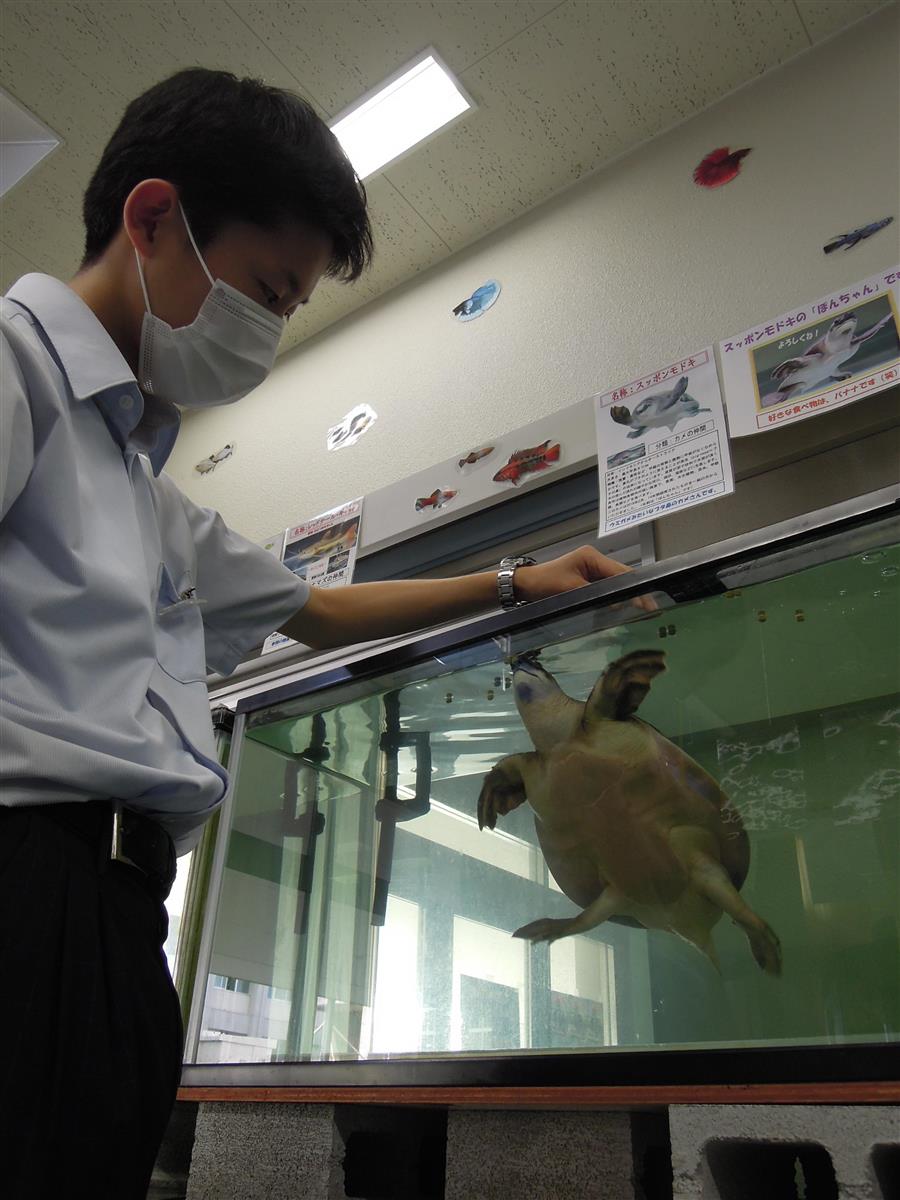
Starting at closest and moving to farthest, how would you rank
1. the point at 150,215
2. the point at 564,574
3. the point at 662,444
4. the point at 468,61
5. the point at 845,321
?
the point at 150,215 → the point at 564,574 → the point at 845,321 → the point at 662,444 → the point at 468,61

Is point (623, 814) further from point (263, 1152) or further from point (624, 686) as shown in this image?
point (263, 1152)

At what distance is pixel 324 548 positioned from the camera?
2318 mm

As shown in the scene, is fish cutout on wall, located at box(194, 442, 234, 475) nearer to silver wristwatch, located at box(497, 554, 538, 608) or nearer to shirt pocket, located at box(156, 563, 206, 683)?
silver wristwatch, located at box(497, 554, 538, 608)

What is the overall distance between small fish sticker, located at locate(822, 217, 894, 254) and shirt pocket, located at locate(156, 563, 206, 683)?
144 cm

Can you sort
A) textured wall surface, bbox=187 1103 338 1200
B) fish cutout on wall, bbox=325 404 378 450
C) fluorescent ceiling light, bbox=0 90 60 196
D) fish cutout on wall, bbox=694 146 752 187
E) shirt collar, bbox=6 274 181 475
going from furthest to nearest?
fish cutout on wall, bbox=325 404 378 450 < fluorescent ceiling light, bbox=0 90 60 196 < fish cutout on wall, bbox=694 146 752 187 < textured wall surface, bbox=187 1103 338 1200 < shirt collar, bbox=6 274 181 475

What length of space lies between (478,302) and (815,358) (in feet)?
3.69

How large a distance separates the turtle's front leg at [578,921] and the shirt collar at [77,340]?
0.75 meters

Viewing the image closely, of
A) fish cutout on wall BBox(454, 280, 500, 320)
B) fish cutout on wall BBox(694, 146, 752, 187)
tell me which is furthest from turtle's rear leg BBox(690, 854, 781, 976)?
fish cutout on wall BBox(454, 280, 500, 320)

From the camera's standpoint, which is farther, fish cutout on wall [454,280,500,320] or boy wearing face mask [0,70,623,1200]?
fish cutout on wall [454,280,500,320]

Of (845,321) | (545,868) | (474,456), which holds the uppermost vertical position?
(474,456)

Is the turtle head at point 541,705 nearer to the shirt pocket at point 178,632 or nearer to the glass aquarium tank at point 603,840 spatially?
the glass aquarium tank at point 603,840

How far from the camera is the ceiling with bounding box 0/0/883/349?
2.08 meters

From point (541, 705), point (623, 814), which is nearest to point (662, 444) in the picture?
point (541, 705)

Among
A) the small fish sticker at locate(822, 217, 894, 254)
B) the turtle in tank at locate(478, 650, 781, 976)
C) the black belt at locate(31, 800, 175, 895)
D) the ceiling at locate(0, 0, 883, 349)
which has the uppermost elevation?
the ceiling at locate(0, 0, 883, 349)
